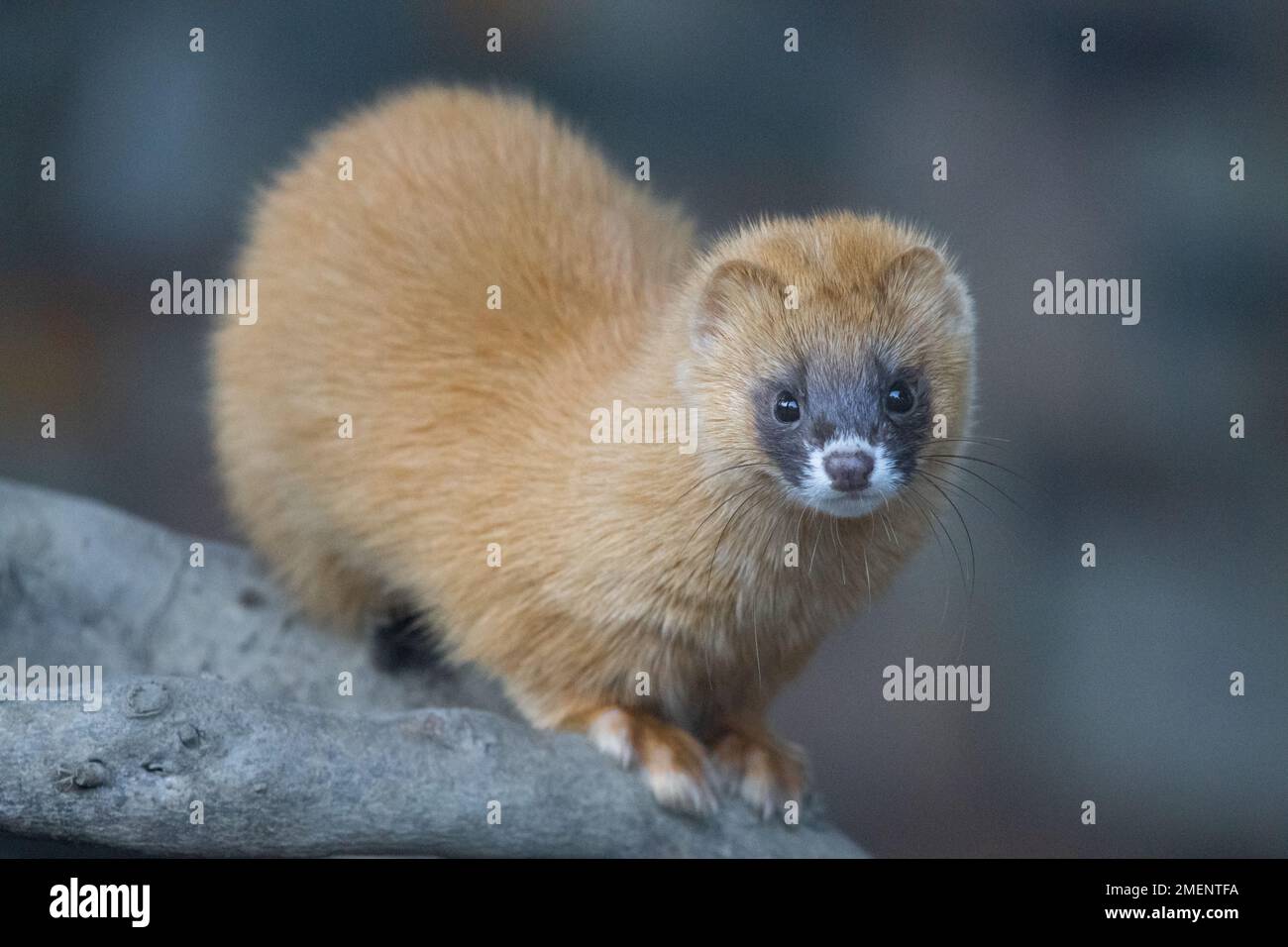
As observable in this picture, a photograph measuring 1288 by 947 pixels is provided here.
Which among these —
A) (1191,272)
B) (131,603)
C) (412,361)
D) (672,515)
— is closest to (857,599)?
(672,515)

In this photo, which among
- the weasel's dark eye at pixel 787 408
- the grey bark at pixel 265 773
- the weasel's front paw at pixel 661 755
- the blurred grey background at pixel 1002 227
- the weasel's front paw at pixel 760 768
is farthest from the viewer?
the blurred grey background at pixel 1002 227

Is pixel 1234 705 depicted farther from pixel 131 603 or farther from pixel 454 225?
pixel 131 603

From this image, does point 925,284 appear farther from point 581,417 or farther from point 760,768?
point 760,768

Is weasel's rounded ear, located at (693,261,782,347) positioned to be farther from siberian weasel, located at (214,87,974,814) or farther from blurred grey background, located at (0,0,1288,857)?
blurred grey background, located at (0,0,1288,857)

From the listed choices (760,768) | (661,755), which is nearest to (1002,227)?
(760,768)

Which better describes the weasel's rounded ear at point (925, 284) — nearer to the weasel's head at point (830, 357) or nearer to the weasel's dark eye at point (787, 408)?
the weasel's head at point (830, 357)

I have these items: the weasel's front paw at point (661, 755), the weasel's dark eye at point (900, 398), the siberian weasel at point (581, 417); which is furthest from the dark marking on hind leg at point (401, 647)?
the weasel's dark eye at point (900, 398)
